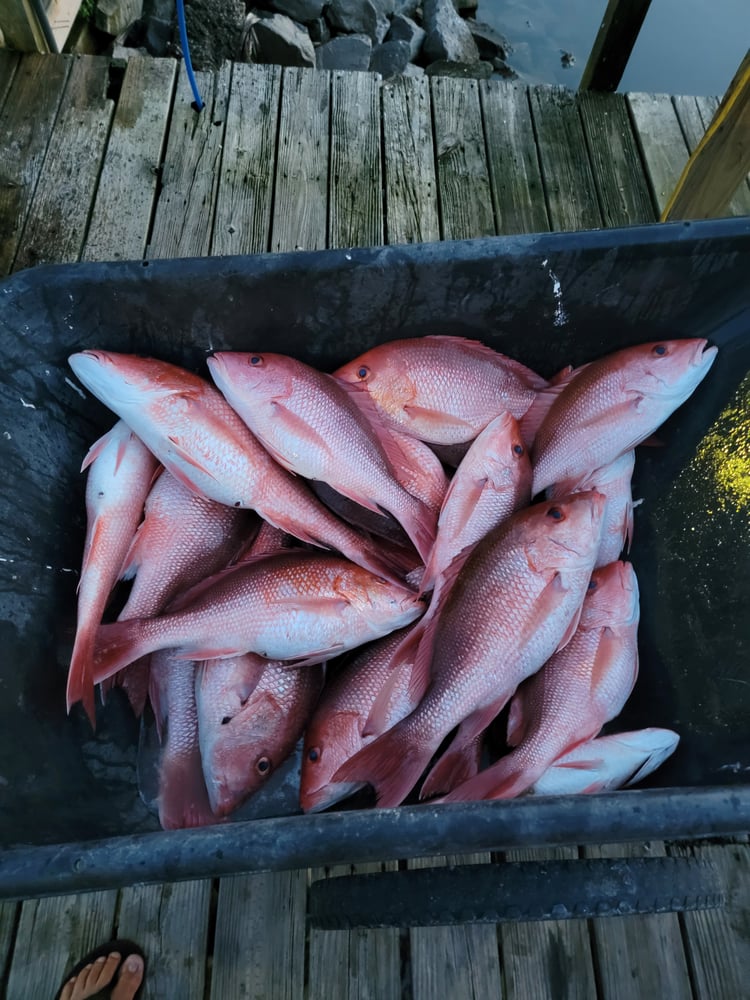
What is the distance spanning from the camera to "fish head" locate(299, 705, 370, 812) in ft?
3.74

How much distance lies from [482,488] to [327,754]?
0.55 m

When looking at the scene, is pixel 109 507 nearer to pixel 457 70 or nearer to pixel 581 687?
pixel 581 687

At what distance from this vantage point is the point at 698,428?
1.39m

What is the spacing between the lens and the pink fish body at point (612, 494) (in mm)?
1321

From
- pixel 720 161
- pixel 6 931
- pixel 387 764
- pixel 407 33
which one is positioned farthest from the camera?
pixel 407 33

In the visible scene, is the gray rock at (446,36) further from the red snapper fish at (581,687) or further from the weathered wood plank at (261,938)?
the weathered wood plank at (261,938)

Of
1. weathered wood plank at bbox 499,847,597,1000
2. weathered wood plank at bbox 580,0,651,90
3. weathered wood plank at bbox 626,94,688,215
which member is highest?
weathered wood plank at bbox 580,0,651,90

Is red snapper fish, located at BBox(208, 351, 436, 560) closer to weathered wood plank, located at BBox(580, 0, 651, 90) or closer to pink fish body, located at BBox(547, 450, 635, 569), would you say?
pink fish body, located at BBox(547, 450, 635, 569)

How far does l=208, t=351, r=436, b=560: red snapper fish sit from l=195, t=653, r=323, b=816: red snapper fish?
0.35 m

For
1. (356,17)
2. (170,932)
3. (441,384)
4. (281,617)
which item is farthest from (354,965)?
(356,17)

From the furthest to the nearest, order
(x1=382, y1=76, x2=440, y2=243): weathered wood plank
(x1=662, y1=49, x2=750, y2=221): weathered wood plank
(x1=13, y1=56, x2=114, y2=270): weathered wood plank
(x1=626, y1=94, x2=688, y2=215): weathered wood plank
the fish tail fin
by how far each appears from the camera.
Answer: (x1=626, y1=94, x2=688, y2=215): weathered wood plank
(x1=382, y1=76, x2=440, y2=243): weathered wood plank
(x1=13, y1=56, x2=114, y2=270): weathered wood plank
(x1=662, y1=49, x2=750, y2=221): weathered wood plank
the fish tail fin

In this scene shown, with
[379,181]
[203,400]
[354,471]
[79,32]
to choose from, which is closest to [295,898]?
[354,471]

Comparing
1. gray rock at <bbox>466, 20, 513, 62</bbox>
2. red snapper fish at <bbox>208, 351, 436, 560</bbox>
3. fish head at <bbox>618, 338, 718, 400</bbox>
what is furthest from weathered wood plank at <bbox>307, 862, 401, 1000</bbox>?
gray rock at <bbox>466, 20, 513, 62</bbox>

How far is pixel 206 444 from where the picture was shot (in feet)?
3.91
